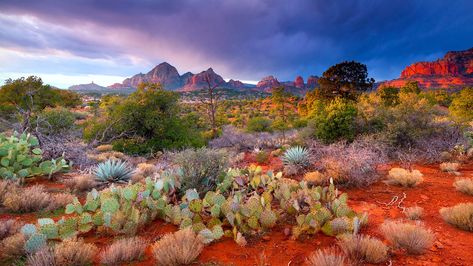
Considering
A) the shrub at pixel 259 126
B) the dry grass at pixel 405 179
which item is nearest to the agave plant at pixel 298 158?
the dry grass at pixel 405 179

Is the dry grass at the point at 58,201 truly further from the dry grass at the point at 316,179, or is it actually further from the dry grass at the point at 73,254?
the dry grass at the point at 316,179

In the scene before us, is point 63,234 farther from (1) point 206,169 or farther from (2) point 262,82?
(2) point 262,82

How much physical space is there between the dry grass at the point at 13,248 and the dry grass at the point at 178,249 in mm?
1577

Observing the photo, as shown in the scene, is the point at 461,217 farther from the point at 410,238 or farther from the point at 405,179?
the point at 405,179

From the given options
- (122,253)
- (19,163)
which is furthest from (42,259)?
(19,163)

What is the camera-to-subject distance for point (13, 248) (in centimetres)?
331

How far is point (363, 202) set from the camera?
19.0ft

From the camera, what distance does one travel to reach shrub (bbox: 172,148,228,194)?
18.8 feet

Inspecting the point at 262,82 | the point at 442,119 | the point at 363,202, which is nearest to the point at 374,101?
the point at 442,119

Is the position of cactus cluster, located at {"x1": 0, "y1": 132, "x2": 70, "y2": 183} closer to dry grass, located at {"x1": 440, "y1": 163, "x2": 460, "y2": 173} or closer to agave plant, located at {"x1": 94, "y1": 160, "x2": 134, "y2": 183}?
agave plant, located at {"x1": 94, "y1": 160, "x2": 134, "y2": 183}

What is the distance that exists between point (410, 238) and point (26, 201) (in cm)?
606

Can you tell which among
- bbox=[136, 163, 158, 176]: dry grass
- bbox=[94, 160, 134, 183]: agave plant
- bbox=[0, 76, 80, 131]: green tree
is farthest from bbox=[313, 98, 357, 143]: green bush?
bbox=[0, 76, 80, 131]: green tree

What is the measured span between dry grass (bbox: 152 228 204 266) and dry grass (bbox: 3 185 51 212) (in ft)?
10.5

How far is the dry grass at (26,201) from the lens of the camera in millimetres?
4957
